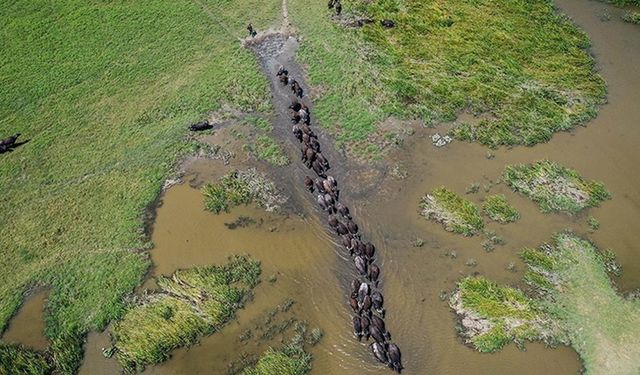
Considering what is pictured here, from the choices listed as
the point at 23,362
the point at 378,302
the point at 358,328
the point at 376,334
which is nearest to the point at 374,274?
the point at 378,302

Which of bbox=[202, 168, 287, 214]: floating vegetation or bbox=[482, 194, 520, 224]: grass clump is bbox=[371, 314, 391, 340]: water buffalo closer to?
bbox=[202, 168, 287, 214]: floating vegetation

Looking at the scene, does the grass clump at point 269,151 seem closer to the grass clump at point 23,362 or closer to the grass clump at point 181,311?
A: the grass clump at point 181,311

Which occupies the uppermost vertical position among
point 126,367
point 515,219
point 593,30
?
point 593,30

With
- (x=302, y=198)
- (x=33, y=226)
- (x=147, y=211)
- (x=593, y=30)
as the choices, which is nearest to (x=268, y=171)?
(x=302, y=198)

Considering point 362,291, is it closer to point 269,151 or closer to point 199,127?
point 269,151

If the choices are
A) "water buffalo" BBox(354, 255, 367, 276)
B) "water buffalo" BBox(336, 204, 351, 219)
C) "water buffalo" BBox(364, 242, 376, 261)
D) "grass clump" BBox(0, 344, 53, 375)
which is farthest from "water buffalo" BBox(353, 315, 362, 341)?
"grass clump" BBox(0, 344, 53, 375)

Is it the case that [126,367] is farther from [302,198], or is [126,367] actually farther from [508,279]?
[508,279]

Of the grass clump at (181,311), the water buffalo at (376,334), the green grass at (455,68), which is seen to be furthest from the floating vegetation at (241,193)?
the water buffalo at (376,334)
